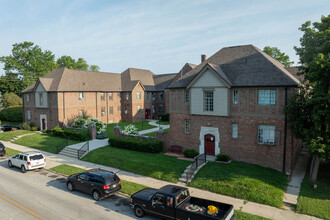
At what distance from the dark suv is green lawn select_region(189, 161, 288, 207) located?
5.88 meters

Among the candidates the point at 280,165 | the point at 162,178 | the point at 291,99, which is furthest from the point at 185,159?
the point at 291,99

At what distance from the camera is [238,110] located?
66.0 feet

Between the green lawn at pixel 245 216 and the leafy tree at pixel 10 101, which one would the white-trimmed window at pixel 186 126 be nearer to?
the green lawn at pixel 245 216

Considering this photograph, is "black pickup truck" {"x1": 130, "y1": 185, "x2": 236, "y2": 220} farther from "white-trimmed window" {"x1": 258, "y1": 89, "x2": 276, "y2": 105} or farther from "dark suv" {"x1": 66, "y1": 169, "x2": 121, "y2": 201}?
"white-trimmed window" {"x1": 258, "y1": 89, "x2": 276, "y2": 105}

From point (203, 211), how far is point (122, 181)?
8.49 metres

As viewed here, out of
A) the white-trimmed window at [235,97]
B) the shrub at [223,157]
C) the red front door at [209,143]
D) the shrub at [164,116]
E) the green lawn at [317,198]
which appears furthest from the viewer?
the shrub at [164,116]

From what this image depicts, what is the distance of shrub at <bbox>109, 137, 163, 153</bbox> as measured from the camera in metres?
23.9

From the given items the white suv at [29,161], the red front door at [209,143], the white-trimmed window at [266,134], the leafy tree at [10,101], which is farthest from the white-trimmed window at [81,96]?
the leafy tree at [10,101]

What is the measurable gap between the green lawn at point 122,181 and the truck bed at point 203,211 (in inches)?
201

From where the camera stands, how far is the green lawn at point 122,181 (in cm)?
1608

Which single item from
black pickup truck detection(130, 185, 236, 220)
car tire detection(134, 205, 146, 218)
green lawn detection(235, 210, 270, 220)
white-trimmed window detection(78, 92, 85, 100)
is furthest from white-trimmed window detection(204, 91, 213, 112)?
white-trimmed window detection(78, 92, 85, 100)

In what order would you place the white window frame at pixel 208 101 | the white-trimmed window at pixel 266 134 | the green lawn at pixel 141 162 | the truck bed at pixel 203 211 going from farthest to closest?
the white window frame at pixel 208 101 → the green lawn at pixel 141 162 → the white-trimmed window at pixel 266 134 → the truck bed at pixel 203 211

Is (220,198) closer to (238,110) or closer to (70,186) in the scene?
(238,110)

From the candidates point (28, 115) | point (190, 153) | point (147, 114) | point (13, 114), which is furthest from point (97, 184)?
point (13, 114)
